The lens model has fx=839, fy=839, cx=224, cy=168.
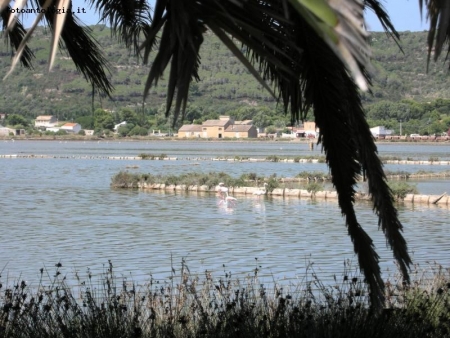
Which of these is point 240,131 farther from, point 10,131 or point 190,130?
point 10,131

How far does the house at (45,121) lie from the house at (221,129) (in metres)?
20.3

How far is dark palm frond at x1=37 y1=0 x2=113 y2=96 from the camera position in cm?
599

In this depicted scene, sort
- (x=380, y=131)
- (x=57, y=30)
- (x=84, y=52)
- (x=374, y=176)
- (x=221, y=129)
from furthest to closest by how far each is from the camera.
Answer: (x=221, y=129), (x=380, y=131), (x=84, y=52), (x=374, y=176), (x=57, y=30)

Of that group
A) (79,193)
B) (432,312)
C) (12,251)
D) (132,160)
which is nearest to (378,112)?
(132,160)

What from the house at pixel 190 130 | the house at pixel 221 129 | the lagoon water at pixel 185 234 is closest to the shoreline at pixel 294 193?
the lagoon water at pixel 185 234

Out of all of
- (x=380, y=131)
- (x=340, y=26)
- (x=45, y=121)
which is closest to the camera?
(x=340, y=26)

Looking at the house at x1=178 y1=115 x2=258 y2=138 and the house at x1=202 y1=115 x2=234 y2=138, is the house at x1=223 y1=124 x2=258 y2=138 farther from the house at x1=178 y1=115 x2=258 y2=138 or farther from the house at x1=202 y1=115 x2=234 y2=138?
the house at x1=202 y1=115 x2=234 y2=138

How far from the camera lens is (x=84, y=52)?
20.2 ft

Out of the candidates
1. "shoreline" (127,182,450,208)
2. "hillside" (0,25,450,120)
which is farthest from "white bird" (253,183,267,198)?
"hillside" (0,25,450,120)

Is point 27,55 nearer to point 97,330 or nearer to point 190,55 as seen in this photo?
point 97,330

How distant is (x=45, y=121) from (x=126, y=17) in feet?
422

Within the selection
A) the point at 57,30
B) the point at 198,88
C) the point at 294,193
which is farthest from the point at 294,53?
the point at 198,88

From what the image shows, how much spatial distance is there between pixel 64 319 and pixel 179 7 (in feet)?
12.6

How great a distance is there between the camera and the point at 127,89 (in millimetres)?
96062
